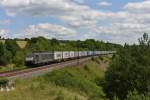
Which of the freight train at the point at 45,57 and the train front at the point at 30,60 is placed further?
the train front at the point at 30,60

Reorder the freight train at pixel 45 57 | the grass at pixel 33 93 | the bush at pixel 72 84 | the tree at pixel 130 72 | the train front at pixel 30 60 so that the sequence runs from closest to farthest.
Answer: the grass at pixel 33 93
the tree at pixel 130 72
the bush at pixel 72 84
the freight train at pixel 45 57
the train front at pixel 30 60

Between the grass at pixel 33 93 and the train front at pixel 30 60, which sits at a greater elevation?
the grass at pixel 33 93

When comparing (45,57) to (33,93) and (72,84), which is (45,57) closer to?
(72,84)

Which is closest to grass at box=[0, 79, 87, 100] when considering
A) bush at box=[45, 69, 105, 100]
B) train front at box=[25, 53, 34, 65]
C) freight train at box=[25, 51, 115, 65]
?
bush at box=[45, 69, 105, 100]

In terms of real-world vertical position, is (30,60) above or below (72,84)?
above

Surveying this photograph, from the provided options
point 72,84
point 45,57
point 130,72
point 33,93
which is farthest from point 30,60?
point 33,93

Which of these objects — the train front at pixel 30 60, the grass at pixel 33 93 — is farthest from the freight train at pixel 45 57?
the grass at pixel 33 93

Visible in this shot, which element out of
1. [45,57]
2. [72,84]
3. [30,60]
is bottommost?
[72,84]

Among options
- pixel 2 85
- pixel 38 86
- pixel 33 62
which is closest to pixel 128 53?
pixel 38 86

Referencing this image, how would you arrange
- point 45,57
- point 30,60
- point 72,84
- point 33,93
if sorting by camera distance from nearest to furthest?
point 33,93
point 72,84
point 30,60
point 45,57

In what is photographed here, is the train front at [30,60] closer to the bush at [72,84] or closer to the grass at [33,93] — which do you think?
the bush at [72,84]

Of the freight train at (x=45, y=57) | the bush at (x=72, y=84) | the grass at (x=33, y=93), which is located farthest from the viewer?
the freight train at (x=45, y=57)

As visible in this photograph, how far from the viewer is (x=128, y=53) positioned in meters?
47.1

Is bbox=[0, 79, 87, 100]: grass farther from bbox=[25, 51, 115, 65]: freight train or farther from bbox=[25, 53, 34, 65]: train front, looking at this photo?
bbox=[25, 53, 34, 65]: train front
